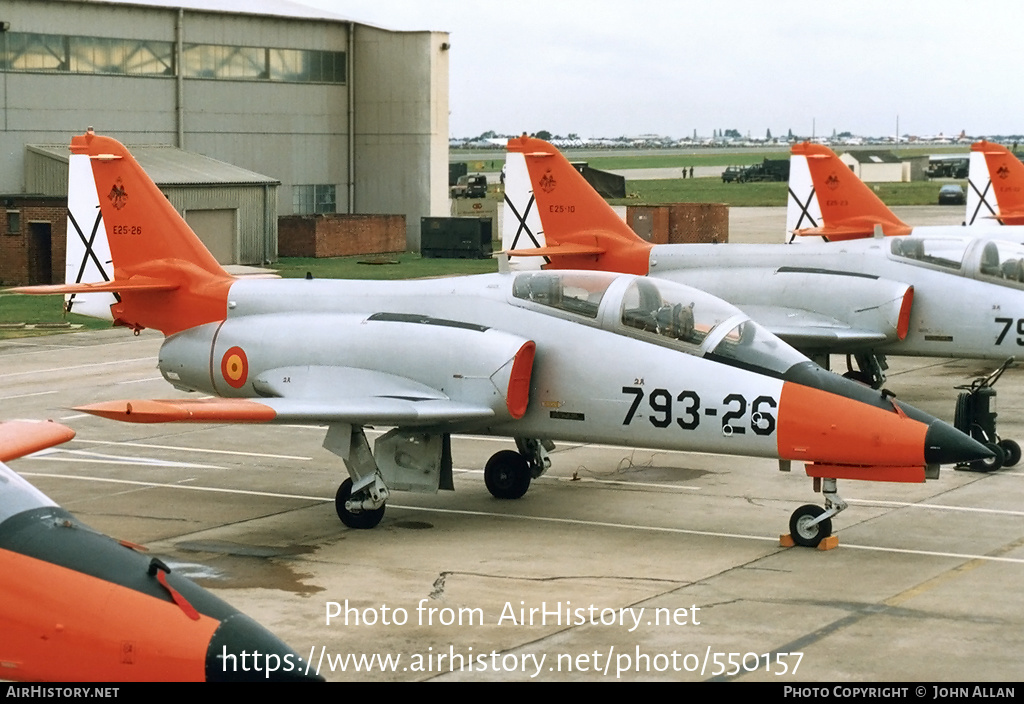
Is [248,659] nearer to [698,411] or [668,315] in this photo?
[698,411]

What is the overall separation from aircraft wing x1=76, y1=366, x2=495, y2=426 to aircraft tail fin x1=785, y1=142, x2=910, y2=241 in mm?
15756

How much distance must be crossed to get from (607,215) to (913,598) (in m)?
12.5

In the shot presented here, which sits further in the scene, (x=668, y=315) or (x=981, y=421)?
(x=981, y=421)

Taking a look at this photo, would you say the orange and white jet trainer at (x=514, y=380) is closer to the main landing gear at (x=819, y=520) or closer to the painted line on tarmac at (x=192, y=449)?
the main landing gear at (x=819, y=520)

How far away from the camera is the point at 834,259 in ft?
71.4

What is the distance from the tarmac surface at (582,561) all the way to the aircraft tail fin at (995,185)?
1649cm

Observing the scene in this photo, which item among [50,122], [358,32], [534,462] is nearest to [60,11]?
[50,122]

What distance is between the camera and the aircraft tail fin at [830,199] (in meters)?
28.3

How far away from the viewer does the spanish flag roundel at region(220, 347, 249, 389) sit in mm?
15297

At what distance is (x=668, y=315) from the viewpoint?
13.9 metres

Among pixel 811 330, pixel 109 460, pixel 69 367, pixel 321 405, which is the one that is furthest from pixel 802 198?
pixel 321 405

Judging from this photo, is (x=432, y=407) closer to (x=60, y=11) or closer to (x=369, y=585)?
(x=369, y=585)

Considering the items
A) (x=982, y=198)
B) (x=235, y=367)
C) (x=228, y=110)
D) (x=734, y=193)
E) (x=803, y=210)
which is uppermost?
(x=228, y=110)

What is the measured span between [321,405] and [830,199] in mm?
17283
